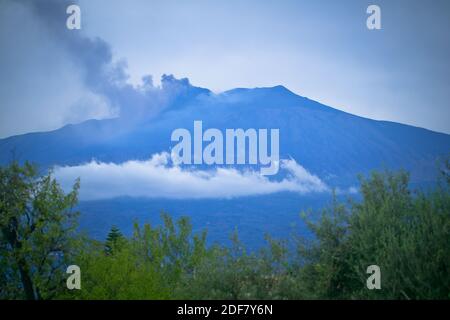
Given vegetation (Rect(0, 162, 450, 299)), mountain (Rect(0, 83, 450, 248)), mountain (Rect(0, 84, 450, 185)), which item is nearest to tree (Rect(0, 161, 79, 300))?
vegetation (Rect(0, 162, 450, 299))

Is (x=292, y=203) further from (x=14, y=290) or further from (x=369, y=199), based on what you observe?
(x=14, y=290)

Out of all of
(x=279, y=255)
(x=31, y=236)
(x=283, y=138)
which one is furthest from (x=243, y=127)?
(x=279, y=255)

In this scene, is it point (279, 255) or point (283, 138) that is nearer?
point (279, 255)

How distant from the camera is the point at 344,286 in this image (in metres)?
9.75

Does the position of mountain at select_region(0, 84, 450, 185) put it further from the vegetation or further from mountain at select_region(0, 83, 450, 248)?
the vegetation

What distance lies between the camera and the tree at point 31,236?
1116 cm

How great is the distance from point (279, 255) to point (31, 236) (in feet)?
20.7

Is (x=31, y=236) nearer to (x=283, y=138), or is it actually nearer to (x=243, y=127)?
(x=243, y=127)

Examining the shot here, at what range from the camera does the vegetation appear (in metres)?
8.89

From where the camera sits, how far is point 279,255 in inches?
375

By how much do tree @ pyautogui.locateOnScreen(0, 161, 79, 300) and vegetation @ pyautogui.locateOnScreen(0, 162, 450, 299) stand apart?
3 centimetres
